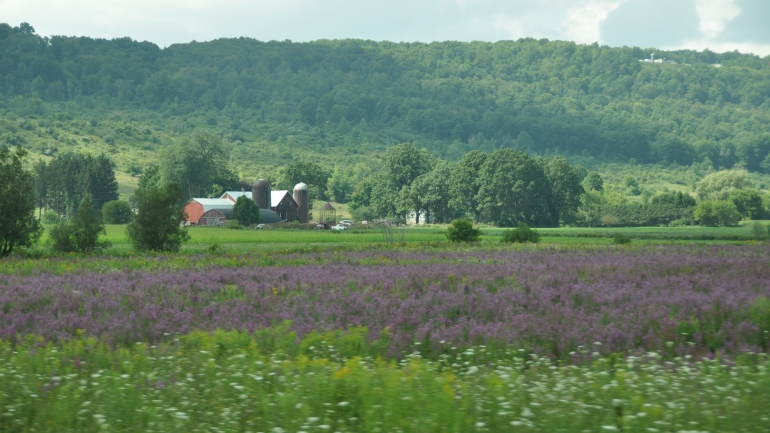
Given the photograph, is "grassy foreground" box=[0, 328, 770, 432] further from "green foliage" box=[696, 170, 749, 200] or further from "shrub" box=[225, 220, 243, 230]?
"green foliage" box=[696, 170, 749, 200]

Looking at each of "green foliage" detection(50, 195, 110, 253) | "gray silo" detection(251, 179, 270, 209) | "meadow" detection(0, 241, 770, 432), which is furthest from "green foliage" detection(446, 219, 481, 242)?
"gray silo" detection(251, 179, 270, 209)

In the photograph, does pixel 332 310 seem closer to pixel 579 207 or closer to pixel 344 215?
pixel 579 207

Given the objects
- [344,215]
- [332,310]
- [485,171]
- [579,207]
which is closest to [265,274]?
[332,310]

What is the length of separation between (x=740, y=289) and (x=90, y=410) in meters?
12.4

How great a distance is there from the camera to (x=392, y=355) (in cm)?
1015

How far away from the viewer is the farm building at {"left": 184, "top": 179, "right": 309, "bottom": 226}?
396ft

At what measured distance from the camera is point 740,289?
1489cm

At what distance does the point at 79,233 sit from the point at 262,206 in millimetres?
94017

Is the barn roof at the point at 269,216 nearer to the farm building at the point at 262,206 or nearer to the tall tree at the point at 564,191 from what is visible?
the farm building at the point at 262,206

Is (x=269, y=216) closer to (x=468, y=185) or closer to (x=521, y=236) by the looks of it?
(x=468, y=185)

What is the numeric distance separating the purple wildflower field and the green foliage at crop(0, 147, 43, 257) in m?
19.8

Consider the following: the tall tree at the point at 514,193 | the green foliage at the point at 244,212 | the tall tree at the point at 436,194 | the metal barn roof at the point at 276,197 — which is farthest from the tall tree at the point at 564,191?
the metal barn roof at the point at 276,197

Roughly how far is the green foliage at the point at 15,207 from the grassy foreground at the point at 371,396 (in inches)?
1304

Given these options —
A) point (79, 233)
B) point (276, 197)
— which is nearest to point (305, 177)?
point (276, 197)
